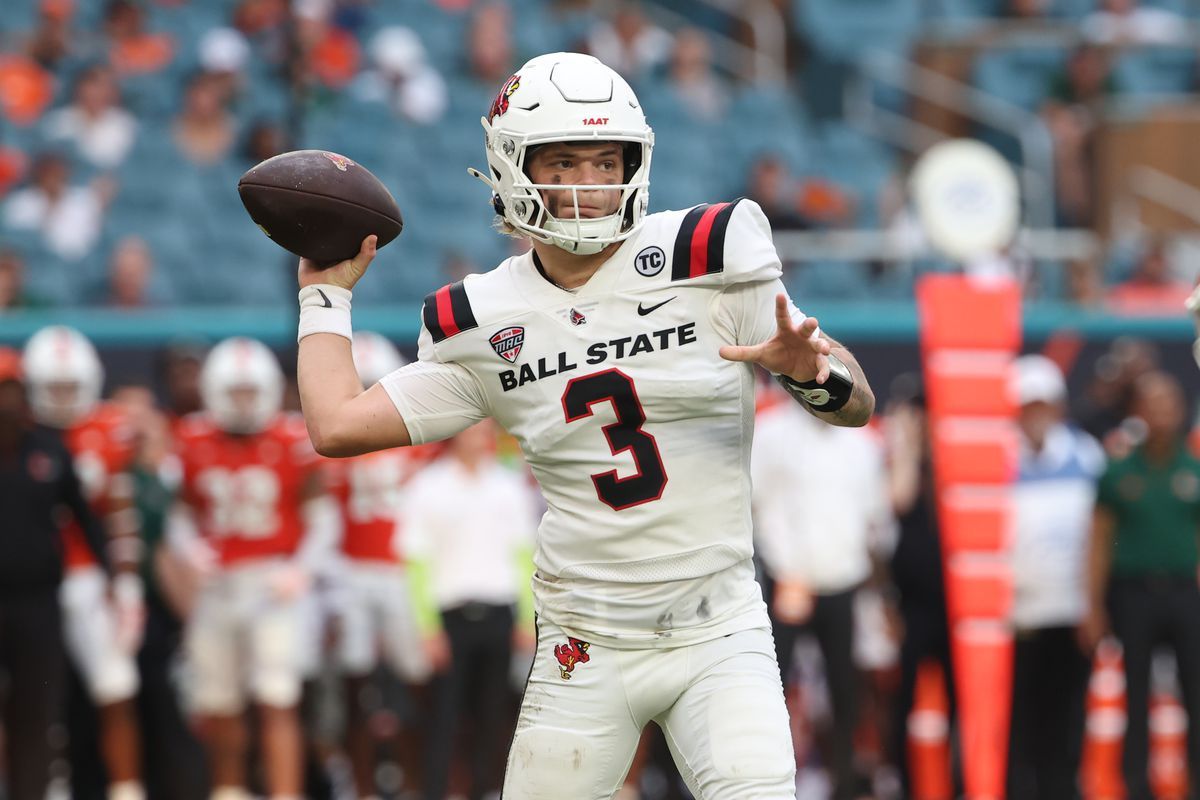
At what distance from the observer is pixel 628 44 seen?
1260 centimetres

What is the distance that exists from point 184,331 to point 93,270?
1533 millimetres

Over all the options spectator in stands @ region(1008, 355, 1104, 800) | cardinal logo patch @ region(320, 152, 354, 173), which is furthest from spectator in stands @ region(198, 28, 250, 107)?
cardinal logo patch @ region(320, 152, 354, 173)

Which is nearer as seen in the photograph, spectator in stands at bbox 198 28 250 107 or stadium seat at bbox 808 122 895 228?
spectator in stands at bbox 198 28 250 107

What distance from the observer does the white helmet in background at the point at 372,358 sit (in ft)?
27.4

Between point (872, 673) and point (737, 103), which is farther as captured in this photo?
point (737, 103)

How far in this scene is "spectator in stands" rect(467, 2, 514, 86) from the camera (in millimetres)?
12000

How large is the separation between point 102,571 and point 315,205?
159 inches

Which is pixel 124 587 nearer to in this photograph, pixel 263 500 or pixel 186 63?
pixel 263 500

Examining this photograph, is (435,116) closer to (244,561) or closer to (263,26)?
(263,26)

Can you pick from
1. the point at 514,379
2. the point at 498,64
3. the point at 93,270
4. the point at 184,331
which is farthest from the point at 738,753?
the point at 498,64

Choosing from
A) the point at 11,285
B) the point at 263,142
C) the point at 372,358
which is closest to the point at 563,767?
the point at 372,358

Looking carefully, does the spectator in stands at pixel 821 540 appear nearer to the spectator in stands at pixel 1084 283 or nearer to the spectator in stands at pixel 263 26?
the spectator in stands at pixel 1084 283

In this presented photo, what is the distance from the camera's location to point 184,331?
29.0ft

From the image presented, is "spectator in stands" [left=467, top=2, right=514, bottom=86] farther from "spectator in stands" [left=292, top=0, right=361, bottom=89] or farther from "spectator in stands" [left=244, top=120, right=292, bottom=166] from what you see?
"spectator in stands" [left=244, top=120, right=292, bottom=166]
